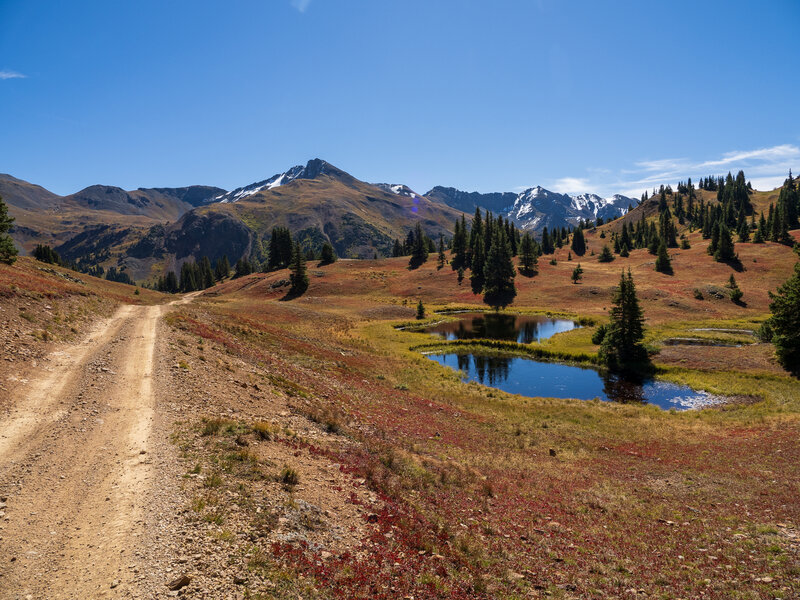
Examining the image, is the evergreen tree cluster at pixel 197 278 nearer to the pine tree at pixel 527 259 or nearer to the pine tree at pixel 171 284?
the pine tree at pixel 171 284

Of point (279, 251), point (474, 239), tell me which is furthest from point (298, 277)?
point (474, 239)

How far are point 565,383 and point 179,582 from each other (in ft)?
145

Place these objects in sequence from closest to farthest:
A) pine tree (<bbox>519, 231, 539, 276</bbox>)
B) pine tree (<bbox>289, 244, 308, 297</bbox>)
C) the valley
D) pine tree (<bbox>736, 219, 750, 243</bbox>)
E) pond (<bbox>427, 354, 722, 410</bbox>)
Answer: the valley
pond (<bbox>427, 354, 722, 410</bbox>)
pine tree (<bbox>289, 244, 308, 297</bbox>)
pine tree (<bbox>519, 231, 539, 276</bbox>)
pine tree (<bbox>736, 219, 750, 243</bbox>)

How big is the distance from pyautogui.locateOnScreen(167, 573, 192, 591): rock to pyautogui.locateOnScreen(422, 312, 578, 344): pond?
62.0m

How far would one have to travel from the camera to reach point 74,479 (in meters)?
11.2

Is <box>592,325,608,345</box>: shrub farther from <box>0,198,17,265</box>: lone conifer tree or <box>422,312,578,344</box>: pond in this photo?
<box>0,198,17,265</box>: lone conifer tree

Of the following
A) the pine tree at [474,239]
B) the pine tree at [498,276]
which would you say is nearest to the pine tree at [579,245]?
the pine tree at [474,239]

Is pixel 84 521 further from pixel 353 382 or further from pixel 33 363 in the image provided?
pixel 353 382

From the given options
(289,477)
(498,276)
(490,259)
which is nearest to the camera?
(289,477)

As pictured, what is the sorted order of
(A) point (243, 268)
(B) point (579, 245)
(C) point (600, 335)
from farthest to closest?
(B) point (579, 245) < (A) point (243, 268) < (C) point (600, 335)

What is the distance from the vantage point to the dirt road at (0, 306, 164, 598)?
7.79 metres

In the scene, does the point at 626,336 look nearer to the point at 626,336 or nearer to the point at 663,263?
the point at 626,336

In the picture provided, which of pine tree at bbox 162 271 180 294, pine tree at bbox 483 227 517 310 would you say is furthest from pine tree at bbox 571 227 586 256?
pine tree at bbox 162 271 180 294

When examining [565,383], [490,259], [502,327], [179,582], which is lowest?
[565,383]
